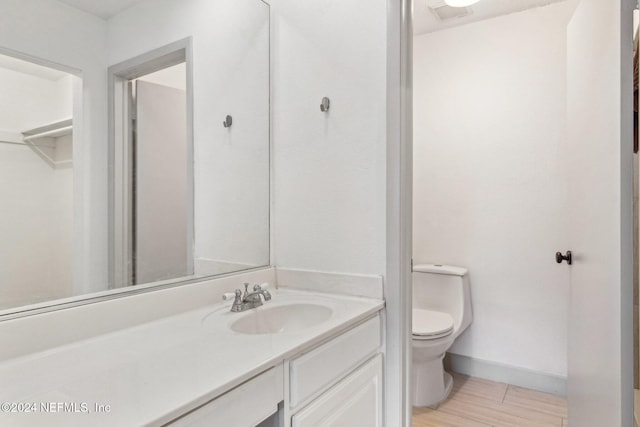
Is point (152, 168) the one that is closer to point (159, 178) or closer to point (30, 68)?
point (159, 178)

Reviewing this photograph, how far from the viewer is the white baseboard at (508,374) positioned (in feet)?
7.22

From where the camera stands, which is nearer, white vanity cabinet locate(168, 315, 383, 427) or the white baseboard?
white vanity cabinet locate(168, 315, 383, 427)

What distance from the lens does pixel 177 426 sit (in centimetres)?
63

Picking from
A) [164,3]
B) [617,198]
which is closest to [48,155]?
[164,3]

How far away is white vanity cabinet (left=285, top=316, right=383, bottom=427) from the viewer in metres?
0.94

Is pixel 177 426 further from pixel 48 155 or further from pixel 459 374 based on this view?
pixel 459 374

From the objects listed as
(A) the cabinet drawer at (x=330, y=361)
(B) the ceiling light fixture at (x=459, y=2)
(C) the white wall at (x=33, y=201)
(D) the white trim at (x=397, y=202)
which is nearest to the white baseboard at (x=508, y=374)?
(D) the white trim at (x=397, y=202)

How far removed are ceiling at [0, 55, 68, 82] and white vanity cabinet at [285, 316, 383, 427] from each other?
3.22 ft

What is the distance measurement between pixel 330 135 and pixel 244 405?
40.3 inches

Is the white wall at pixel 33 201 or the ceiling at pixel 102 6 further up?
the ceiling at pixel 102 6

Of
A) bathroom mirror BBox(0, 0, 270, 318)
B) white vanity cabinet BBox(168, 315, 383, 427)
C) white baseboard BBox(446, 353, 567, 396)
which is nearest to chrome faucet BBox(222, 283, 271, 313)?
bathroom mirror BBox(0, 0, 270, 318)

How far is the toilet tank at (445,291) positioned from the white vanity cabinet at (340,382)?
1.14 metres

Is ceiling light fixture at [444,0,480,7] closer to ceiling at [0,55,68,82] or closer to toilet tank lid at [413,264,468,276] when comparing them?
toilet tank lid at [413,264,468,276]

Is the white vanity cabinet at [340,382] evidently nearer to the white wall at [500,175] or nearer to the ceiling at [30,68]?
the ceiling at [30,68]
